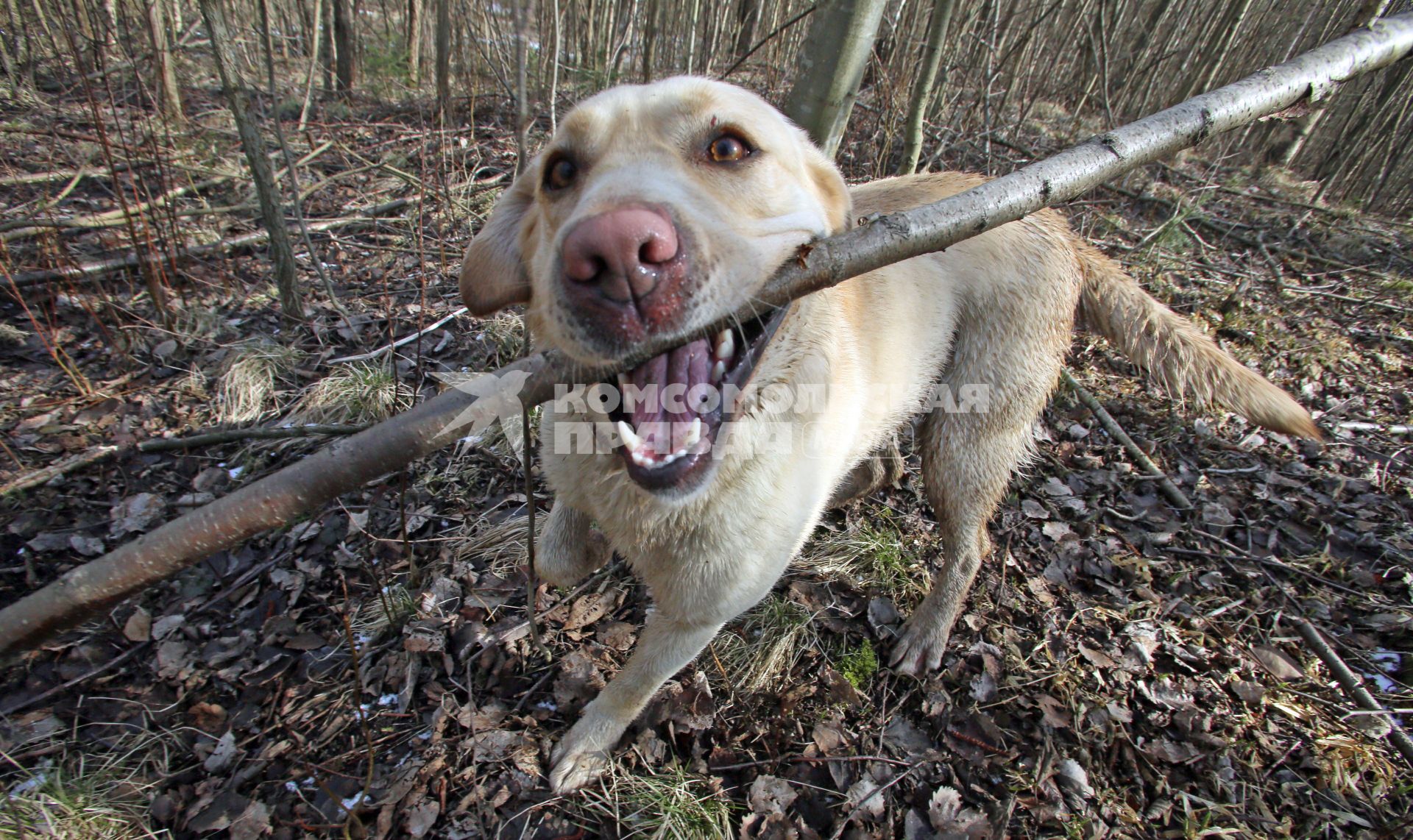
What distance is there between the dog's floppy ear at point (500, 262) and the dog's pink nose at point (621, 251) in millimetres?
830

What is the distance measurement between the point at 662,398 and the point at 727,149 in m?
0.76

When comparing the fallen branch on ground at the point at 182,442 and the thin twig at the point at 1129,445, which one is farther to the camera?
the thin twig at the point at 1129,445

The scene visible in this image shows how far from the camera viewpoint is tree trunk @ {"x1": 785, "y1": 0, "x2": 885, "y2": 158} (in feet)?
10.4

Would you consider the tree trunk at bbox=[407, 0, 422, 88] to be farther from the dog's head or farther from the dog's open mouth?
the dog's open mouth

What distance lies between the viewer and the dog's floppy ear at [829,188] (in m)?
2.10

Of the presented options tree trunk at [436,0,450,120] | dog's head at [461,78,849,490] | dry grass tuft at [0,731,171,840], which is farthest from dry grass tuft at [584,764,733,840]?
tree trunk at [436,0,450,120]

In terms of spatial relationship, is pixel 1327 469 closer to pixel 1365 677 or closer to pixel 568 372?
pixel 1365 677

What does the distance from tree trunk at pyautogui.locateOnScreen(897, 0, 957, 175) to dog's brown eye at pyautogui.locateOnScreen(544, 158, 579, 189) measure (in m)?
3.89

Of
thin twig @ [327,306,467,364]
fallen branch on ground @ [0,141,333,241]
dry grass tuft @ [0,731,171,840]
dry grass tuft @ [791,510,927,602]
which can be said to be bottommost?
dry grass tuft @ [0,731,171,840]

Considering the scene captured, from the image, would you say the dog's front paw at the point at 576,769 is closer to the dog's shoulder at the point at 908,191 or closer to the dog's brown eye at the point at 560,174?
the dog's brown eye at the point at 560,174

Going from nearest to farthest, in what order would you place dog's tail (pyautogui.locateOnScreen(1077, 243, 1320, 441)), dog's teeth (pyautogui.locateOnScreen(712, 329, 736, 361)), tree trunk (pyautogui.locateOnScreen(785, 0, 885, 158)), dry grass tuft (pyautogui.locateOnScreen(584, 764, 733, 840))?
dog's teeth (pyautogui.locateOnScreen(712, 329, 736, 361)) → dry grass tuft (pyautogui.locateOnScreen(584, 764, 733, 840)) → dog's tail (pyautogui.locateOnScreen(1077, 243, 1320, 441)) → tree trunk (pyautogui.locateOnScreen(785, 0, 885, 158))

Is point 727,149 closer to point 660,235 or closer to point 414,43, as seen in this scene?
point 660,235

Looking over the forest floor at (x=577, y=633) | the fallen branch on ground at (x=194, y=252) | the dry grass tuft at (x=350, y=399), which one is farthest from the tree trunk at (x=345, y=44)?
the dry grass tuft at (x=350, y=399)

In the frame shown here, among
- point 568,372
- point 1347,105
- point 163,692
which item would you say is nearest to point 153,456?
point 163,692
